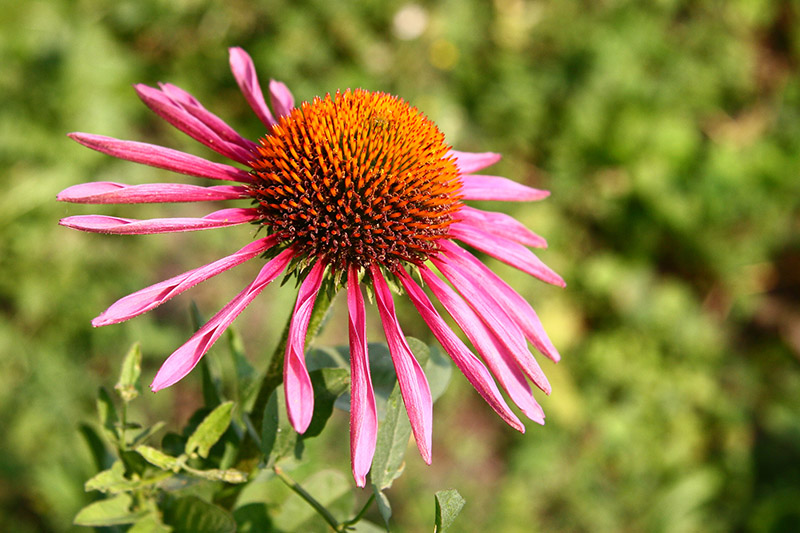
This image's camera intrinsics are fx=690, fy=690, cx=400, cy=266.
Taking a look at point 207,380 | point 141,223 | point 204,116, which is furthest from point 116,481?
point 204,116

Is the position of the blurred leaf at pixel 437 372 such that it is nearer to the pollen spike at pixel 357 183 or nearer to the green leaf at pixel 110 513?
the pollen spike at pixel 357 183

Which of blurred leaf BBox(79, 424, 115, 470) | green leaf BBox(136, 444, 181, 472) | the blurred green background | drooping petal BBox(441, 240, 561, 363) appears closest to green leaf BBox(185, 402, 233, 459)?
green leaf BBox(136, 444, 181, 472)

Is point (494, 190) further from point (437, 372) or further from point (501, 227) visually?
point (437, 372)

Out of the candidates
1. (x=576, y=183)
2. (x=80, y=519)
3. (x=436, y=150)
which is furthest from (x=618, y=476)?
(x=80, y=519)

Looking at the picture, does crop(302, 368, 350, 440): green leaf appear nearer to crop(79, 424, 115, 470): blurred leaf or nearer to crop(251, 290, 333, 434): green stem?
crop(251, 290, 333, 434): green stem

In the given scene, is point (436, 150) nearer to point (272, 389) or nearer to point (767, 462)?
point (272, 389)
